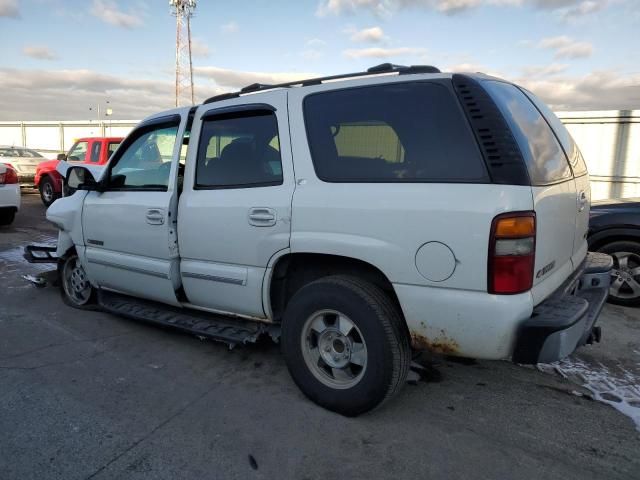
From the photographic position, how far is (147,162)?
4059mm

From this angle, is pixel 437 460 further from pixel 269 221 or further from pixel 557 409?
pixel 269 221

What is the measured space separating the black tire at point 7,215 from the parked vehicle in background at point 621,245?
10036 millimetres

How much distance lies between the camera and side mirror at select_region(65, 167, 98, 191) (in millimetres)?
4301

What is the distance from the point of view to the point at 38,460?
2.50m

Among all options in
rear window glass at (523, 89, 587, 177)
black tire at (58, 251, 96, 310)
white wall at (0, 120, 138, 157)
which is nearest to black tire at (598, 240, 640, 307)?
rear window glass at (523, 89, 587, 177)

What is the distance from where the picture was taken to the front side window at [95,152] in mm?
11547

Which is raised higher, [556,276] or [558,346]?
[556,276]

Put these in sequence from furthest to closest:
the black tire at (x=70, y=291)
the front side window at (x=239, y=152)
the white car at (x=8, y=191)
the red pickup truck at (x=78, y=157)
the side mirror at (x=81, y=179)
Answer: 1. the red pickup truck at (x=78, y=157)
2. the white car at (x=8, y=191)
3. the black tire at (x=70, y=291)
4. the side mirror at (x=81, y=179)
5. the front side window at (x=239, y=152)

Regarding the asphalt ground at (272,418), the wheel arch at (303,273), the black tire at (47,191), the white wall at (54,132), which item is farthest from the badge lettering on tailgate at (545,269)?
the white wall at (54,132)

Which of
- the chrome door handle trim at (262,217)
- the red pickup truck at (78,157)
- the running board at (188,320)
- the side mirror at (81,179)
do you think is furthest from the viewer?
the red pickup truck at (78,157)

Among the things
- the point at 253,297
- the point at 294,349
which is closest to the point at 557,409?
the point at 294,349

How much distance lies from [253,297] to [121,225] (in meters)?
1.51

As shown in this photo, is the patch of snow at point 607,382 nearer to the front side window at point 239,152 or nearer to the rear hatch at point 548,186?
the rear hatch at point 548,186

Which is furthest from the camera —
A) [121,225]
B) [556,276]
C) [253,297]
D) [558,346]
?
[121,225]
